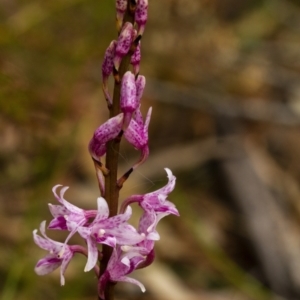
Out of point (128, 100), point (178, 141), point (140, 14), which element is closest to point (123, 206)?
point (128, 100)

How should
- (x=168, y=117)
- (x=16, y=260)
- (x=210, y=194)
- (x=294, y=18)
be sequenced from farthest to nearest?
(x=294, y=18)
(x=168, y=117)
(x=210, y=194)
(x=16, y=260)

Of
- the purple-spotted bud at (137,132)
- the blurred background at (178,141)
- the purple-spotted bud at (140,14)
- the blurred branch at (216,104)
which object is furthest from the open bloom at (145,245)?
the blurred branch at (216,104)

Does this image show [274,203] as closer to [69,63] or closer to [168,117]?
[168,117]

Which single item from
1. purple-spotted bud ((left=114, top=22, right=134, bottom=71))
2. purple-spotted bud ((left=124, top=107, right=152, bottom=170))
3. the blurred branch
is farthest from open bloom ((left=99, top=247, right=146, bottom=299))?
the blurred branch

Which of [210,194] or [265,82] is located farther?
[265,82]

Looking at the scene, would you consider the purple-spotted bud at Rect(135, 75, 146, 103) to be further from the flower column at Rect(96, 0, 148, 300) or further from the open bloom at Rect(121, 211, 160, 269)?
the open bloom at Rect(121, 211, 160, 269)

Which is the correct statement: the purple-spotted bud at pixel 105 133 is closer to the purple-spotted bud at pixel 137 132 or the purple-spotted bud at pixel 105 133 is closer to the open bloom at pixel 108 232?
the purple-spotted bud at pixel 137 132

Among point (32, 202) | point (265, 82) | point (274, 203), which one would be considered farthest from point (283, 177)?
point (32, 202)

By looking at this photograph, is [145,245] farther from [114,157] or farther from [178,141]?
[178,141]
